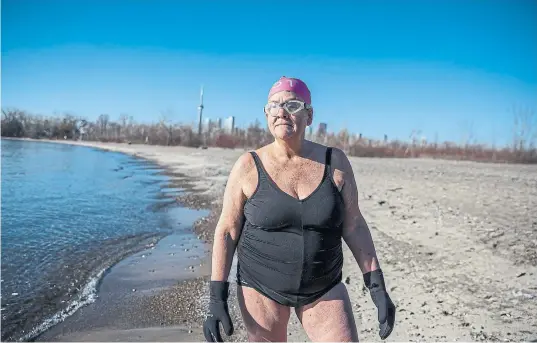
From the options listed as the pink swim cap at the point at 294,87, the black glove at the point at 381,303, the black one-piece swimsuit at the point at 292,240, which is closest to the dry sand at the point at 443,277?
the black glove at the point at 381,303

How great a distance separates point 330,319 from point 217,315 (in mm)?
624

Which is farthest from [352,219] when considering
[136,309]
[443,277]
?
[136,309]

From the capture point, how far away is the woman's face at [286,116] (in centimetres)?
218

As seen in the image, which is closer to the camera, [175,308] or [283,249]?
[283,249]

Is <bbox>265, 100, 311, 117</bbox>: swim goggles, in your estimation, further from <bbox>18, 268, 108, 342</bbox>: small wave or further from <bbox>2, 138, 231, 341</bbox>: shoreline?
<bbox>18, 268, 108, 342</bbox>: small wave

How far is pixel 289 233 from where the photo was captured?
213 cm

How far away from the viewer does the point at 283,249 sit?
2.15 meters

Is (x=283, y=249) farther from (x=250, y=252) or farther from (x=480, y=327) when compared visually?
(x=480, y=327)

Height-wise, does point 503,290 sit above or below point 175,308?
above

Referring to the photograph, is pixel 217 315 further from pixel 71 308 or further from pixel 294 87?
pixel 71 308

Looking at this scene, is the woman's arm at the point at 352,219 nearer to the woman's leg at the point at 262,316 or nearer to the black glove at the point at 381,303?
the black glove at the point at 381,303

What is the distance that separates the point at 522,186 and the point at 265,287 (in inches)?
433

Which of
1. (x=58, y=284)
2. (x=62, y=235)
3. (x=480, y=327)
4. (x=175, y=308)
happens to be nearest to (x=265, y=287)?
(x=480, y=327)

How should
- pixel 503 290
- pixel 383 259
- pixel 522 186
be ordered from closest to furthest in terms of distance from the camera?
1. pixel 503 290
2. pixel 383 259
3. pixel 522 186
